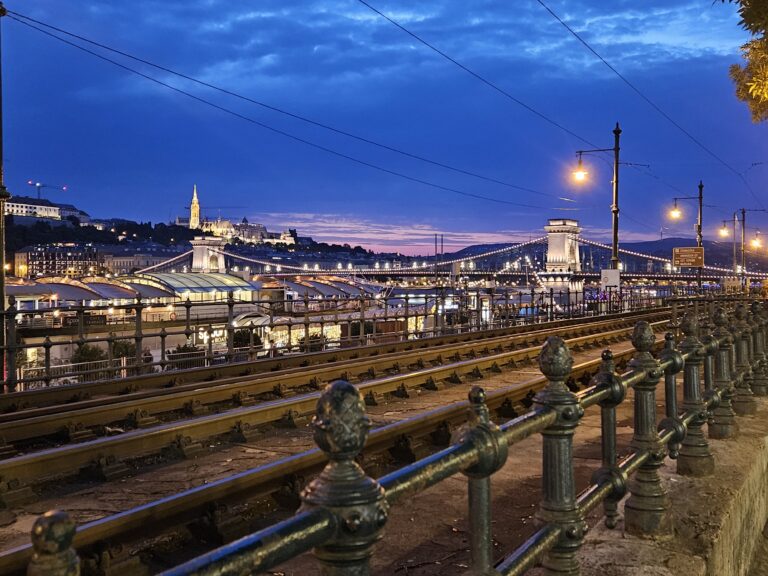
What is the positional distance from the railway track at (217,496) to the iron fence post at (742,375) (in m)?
3.01

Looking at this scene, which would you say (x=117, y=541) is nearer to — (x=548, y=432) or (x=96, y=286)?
(x=548, y=432)

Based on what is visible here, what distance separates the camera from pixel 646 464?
4227mm

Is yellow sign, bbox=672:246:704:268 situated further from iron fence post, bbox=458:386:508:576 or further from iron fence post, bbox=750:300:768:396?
iron fence post, bbox=458:386:508:576

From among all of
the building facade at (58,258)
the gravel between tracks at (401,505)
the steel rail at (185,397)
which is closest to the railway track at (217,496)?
the gravel between tracks at (401,505)

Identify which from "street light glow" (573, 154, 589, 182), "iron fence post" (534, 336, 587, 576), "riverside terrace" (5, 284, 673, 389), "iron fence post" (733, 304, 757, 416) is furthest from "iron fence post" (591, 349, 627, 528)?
"street light glow" (573, 154, 589, 182)

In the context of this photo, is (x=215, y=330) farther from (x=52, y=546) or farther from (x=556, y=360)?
(x=52, y=546)

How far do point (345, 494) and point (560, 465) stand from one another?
163 centimetres

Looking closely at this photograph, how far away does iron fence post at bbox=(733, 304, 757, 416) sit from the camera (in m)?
7.86

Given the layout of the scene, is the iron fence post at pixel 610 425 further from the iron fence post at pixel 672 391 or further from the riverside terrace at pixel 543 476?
the iron fence post at pixel 672 391

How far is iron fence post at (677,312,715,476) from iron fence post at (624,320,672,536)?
3.34 feet

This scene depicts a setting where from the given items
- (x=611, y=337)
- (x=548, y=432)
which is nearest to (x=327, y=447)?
(x=548, y=432)

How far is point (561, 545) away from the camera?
2.97 m

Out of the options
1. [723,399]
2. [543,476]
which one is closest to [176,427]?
[543,476]

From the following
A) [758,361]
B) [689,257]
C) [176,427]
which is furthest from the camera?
[689,257]
